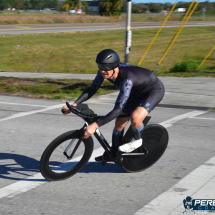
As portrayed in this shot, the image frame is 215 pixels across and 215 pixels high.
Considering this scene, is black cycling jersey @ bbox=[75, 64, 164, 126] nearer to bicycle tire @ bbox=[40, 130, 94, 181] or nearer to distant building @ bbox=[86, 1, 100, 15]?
bicycle tire @ bbox=[40, 130, 94, 181]

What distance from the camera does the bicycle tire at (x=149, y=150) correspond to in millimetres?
5270

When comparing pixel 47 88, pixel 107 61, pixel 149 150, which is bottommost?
pixel 47 88

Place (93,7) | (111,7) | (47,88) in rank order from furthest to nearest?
(93,7) < (111,7) < (47,88)

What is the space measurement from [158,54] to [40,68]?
8.93 meters

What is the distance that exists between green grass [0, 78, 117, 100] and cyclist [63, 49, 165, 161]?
20.0ft

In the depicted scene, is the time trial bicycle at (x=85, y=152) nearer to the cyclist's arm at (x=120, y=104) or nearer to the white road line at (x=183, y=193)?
the cyclist's arm at (x=120, y=104)

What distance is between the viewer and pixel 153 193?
183 inches

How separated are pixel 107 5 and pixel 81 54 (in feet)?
192

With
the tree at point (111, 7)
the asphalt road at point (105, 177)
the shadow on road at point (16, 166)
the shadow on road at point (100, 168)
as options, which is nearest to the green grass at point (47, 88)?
the asphalt road at point (105, 177)

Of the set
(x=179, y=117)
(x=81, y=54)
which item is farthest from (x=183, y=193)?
(x=81, y=54)

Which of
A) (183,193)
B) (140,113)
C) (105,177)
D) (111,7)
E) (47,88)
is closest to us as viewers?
(183,193)

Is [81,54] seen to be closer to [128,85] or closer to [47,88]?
[47,88]

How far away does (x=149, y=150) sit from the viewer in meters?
5.47

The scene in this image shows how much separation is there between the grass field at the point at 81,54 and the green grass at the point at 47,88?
4472 mm
